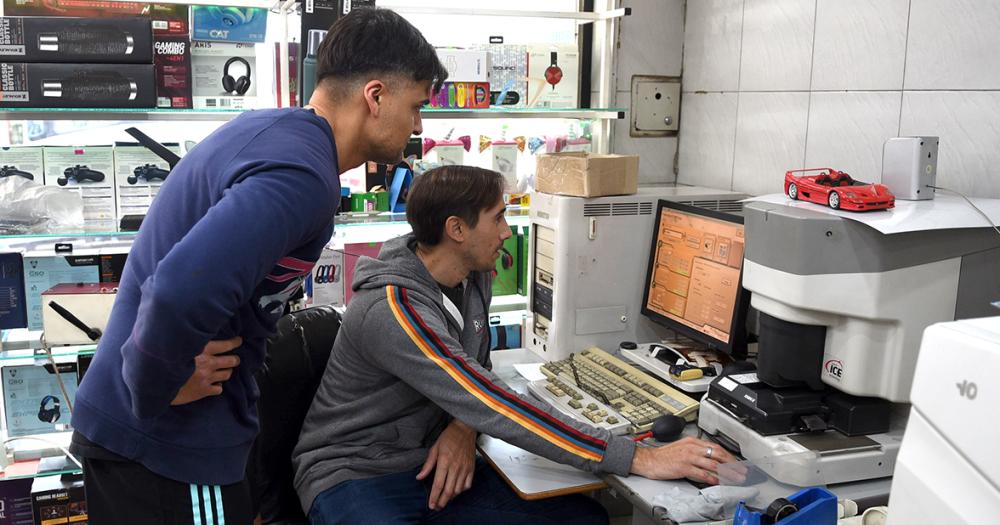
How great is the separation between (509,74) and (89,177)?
1.49 metres

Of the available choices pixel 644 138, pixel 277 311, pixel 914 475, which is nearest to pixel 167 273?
pixel 277 311

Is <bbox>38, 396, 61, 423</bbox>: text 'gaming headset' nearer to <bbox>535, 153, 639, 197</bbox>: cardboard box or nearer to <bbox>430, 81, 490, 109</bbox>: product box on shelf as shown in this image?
<bbox>430, 81, 490, 109</bbox>: product box on shelf

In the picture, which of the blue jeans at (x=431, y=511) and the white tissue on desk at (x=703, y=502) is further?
the blue jeans at (x=431, y=511)

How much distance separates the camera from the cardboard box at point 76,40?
8.04ft

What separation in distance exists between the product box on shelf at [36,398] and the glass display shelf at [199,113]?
848mm

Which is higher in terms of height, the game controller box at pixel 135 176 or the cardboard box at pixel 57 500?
the game controller box at pixel 135 176

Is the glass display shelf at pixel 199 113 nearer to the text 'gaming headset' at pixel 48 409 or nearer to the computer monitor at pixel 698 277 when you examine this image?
the computer monitor at pixel 698 277

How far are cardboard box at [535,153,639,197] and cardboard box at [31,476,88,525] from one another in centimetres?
A: 184

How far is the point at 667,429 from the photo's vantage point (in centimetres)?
189

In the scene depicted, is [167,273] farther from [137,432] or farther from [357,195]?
[357,195]

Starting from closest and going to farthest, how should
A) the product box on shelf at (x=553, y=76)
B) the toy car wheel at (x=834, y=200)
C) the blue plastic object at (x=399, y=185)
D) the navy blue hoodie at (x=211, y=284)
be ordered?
the navy blue hoodie at (x=211, y=284) → the toy car wheel at (x=834, y=200) → the blue plastic object at (x=399, y=185) → the product box on shelf at (x=553, y=76)

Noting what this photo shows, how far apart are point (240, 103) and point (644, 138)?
1533 mm

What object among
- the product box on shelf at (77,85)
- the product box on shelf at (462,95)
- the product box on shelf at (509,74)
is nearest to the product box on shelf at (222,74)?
the product box on shelf at (77,85)

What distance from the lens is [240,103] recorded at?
2744 mm
